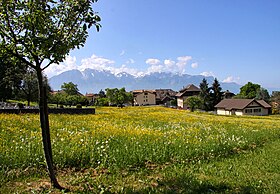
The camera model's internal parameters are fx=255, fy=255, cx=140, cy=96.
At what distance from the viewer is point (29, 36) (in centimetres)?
607

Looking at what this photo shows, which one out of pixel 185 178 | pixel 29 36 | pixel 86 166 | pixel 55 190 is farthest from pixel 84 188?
pixel 29 36

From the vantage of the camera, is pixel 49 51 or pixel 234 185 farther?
pixel 234 185

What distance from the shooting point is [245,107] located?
269ft

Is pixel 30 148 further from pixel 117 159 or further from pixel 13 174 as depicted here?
pixel 117 159

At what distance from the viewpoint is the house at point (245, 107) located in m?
82.9

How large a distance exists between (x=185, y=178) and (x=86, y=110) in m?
29.7

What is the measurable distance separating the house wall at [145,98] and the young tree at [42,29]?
159 meters

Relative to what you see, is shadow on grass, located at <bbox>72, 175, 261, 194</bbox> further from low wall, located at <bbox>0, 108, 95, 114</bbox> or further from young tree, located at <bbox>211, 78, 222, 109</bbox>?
young tree, located at <bbox>211, 78, 222, 109</bbox>

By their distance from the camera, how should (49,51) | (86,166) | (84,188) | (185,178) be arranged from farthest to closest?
(86,166) < (185,178) < (84,188) < (49,51)

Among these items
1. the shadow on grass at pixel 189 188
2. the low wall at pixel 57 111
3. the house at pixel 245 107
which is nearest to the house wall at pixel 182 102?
the house at pixel 245 107

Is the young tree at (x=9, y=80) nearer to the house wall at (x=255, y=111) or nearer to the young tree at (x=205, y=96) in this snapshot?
the house wall at (x=255, y=111)

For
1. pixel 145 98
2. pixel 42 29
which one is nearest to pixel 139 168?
pixel 42 29

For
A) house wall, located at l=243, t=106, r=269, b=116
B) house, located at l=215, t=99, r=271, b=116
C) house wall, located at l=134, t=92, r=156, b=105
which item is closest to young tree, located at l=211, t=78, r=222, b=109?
house, located at l=215, t=99, r=271, b=116

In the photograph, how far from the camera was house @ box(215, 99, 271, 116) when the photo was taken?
82875 mm
